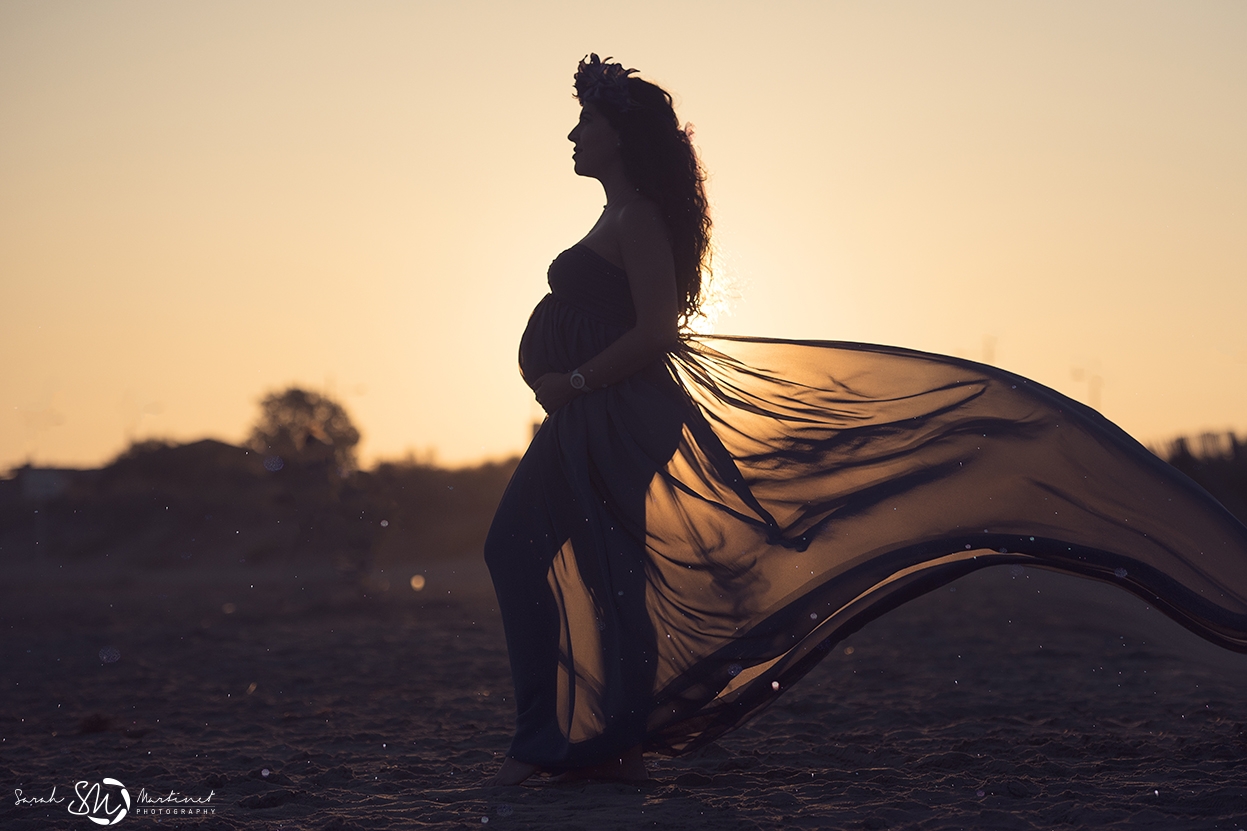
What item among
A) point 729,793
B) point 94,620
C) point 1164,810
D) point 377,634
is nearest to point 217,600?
point 94,620

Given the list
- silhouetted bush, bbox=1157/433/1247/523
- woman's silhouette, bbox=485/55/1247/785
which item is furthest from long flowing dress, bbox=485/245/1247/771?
silhouetted bush, bbox=1157/433/1247/523

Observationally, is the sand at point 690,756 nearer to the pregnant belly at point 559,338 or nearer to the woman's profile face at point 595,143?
the pregnant belly at point 559,338

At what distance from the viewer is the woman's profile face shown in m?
4.09

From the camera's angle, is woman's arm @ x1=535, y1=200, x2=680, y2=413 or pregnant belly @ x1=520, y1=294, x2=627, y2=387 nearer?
woman's arm @ x1=535, y1=200, x2=680, y2=413

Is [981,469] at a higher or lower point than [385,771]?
higher

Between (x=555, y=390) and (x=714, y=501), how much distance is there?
28.9 inches

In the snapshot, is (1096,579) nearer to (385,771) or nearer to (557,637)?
(557,637)

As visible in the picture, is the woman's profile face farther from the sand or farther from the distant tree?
the distant tree

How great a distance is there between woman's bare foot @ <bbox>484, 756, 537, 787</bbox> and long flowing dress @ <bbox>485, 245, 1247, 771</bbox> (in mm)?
55

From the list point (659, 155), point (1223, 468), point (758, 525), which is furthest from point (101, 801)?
point (1223, 468)

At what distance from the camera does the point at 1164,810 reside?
3107 mm

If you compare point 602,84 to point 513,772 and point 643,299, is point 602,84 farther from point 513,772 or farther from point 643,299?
point 513,772

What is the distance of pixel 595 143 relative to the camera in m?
4.10

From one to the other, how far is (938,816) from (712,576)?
108 centimetres
